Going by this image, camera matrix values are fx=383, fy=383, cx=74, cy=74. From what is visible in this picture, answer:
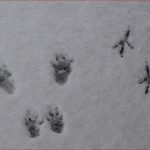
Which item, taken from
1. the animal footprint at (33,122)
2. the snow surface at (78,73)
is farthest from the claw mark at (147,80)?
the animal footprint at (33,122)

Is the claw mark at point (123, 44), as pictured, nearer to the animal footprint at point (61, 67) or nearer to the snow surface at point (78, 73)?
the snow surface at point (78, 73)

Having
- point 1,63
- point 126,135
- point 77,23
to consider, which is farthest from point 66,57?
point 126,135

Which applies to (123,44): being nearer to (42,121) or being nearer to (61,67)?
(61,67)

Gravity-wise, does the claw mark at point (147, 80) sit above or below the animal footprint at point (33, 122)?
above

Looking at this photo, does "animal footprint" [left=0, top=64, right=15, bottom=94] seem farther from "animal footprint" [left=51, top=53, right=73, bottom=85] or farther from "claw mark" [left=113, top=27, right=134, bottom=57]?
"claw mark" [left=113, top=27, right=134, bottom=57]

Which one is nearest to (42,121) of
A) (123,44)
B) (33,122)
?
(33,122)

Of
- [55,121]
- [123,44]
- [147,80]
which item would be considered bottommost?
[55,121]

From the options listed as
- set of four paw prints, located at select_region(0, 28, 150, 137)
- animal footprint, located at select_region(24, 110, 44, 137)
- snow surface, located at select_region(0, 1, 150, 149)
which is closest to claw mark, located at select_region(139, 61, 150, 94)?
snow surface, located at select_region(0, 1, 150, 149)

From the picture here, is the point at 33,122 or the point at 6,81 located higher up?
the point at 6,81
